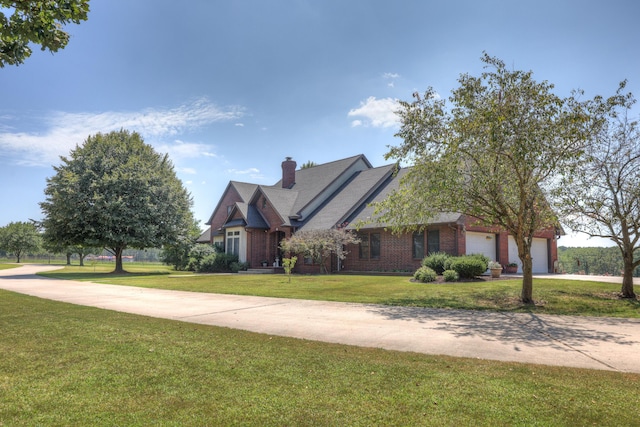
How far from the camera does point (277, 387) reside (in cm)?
440

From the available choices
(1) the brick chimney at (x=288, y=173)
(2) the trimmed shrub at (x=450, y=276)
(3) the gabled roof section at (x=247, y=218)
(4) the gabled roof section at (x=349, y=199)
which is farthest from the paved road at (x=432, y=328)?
(1) the brick chimney at (x=288, y=173)

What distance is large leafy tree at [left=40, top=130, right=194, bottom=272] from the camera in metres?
27.6

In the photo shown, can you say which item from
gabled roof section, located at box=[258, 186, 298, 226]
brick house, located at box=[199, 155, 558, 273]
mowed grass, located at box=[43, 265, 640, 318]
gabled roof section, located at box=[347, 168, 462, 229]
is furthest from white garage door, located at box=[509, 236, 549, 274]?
gabled roof section, located at box=[258, 186, 298, 226]

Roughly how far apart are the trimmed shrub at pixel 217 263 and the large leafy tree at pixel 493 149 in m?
20.3

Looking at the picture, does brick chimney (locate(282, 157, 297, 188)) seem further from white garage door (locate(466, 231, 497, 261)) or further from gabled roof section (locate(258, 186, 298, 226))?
white garage door (locate(466, 231, 497, 261))

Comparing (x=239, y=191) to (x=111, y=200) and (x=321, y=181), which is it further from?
(x=111, y=200)

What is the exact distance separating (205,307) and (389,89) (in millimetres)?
10735

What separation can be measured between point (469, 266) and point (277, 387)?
1536 centimetres

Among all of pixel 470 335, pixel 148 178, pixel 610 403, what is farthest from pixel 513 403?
pixel 148 178

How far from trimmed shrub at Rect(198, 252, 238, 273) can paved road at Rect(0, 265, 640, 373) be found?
18.5 m

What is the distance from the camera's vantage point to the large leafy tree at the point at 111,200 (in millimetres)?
27625

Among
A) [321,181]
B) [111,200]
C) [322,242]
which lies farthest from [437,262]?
[111,200]

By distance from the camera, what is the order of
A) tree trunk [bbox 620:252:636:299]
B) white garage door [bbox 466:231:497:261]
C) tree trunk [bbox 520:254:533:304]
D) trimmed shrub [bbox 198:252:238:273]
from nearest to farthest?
tree trunk [bbox 520:254:533:304] → tree trunk [bbox 620:252:636:299] → white garage door [bbox 466:231:497:261] → trimmed shrub [bbox 198:252:238:273]

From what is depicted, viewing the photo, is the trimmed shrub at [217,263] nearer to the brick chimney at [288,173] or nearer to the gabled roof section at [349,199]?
the gabled roof section at [349,199]
